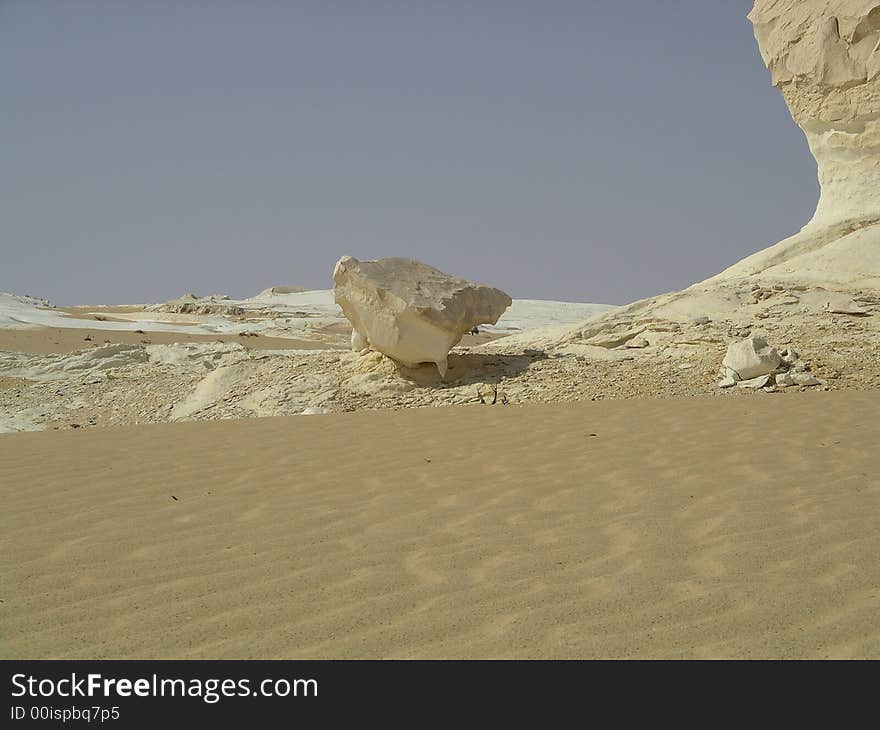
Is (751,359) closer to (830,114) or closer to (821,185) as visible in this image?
(830,114)

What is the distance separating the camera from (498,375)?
1006cm

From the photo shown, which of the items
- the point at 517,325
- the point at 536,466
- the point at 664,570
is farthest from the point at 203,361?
the point at 517,325

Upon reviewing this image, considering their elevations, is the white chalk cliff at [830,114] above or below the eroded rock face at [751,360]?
above

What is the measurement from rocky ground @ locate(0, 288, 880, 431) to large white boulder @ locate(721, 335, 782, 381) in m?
0.22

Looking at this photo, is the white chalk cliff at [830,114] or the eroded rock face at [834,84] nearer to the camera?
the white chalk cliff at [830,114]

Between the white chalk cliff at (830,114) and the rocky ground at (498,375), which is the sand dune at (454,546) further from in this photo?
the white chalk cliff at (830,114)

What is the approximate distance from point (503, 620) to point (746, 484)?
234 centimetres

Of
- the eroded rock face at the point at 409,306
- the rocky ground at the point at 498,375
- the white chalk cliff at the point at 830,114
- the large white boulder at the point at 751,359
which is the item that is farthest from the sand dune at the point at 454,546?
the white chalk cliff at the point at 830,114

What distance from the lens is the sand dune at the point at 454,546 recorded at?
2.71m

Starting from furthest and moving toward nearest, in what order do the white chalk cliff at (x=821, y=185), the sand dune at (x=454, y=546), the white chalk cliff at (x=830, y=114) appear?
the white chalk cliff at (x=830, y=114), the white chalk cliff at (x=821, y=185), the sand dune at (x=454, y=546)

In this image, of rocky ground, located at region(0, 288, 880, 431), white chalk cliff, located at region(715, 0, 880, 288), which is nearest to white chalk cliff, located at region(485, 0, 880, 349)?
white chalk cliff, located at region(715, 0, 880, 288)

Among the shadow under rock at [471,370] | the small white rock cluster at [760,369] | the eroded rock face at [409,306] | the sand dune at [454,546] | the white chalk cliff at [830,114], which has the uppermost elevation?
the white chalk cliff at [830,114]

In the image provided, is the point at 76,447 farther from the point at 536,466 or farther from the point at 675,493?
the point at 675,493
